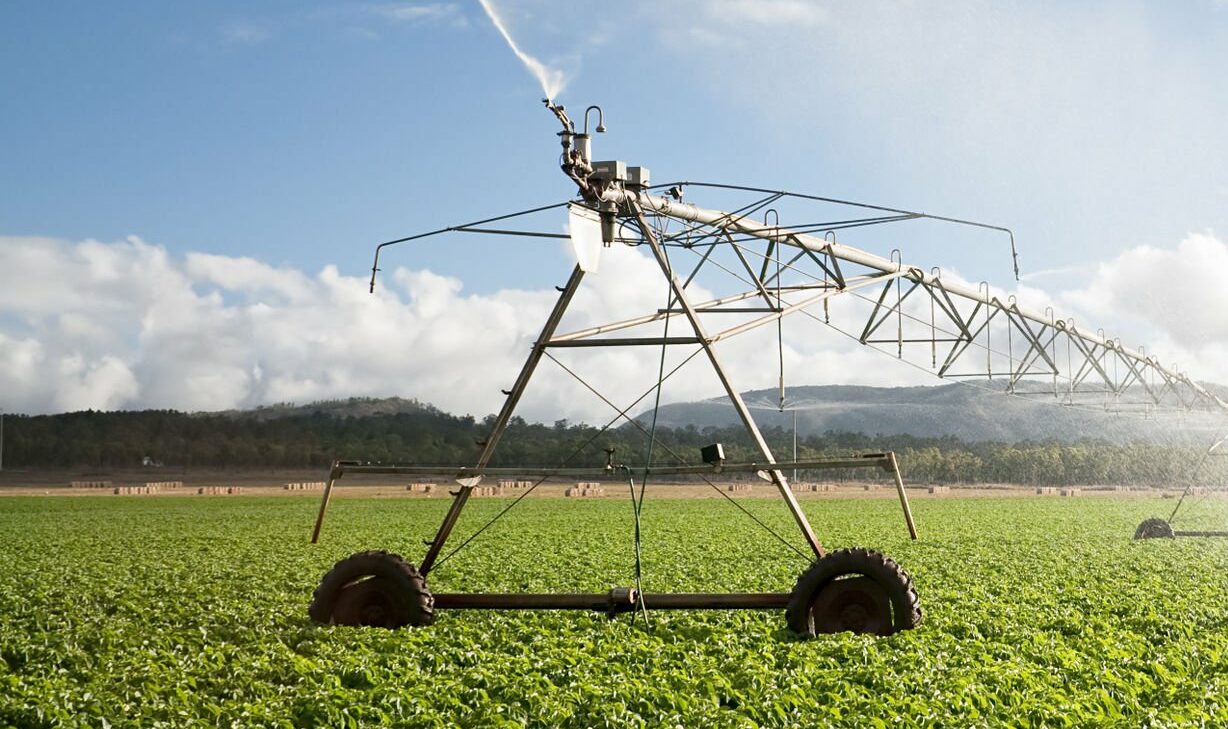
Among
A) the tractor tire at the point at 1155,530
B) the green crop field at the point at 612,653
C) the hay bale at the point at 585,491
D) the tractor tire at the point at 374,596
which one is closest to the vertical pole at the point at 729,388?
the green crop field at the point at 612,653

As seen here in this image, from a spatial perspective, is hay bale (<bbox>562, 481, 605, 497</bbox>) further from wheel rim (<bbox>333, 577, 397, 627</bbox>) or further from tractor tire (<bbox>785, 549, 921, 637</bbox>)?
tractor tire (<bbox>785, 549, 921, 637</bbox>)

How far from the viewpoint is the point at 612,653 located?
11477mm

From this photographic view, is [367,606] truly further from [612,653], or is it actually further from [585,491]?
[585,491]

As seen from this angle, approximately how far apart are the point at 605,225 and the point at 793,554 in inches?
529

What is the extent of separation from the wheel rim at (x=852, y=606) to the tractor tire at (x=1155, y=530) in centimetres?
2150

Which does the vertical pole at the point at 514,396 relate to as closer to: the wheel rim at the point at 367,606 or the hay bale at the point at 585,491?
the wheel rim at the point at 367,606

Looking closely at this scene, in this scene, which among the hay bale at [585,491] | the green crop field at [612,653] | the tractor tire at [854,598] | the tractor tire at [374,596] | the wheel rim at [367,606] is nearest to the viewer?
the green crop field at [612,653]

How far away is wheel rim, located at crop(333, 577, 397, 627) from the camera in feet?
42.8

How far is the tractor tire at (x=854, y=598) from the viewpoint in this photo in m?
12.2

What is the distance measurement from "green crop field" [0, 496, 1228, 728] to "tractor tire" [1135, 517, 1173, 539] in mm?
6365

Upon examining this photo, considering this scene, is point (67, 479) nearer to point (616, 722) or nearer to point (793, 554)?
point (793, 554)

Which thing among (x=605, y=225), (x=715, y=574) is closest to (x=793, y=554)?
(x=715, y=574)

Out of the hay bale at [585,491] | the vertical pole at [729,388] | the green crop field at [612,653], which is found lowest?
the green crop field at [612,653]

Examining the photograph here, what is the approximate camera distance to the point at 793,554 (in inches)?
982
